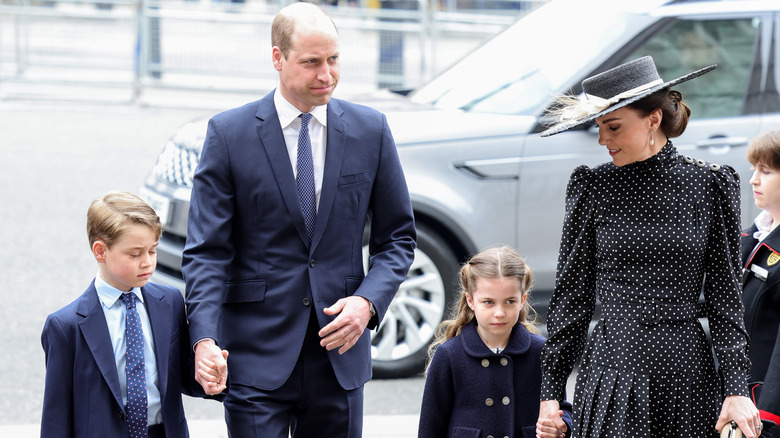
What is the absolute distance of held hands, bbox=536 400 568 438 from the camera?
3049 millimetres

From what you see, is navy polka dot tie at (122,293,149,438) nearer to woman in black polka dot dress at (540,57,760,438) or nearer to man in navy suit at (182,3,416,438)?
man in navy suit at (182,3,416,438)

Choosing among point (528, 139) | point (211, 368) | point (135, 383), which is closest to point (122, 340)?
point (135, 383)

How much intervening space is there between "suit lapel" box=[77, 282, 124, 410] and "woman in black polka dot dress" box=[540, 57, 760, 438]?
1.32 m

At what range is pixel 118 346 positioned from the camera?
3049 mm

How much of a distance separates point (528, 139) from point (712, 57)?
1.19 metres

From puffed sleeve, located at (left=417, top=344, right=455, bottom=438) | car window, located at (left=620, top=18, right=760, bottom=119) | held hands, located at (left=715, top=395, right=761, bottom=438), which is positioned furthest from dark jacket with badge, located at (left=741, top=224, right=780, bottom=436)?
car window, located at (left=620, top=18, right=760, bottom=119)

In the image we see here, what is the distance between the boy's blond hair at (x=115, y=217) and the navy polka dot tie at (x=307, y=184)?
430 mm

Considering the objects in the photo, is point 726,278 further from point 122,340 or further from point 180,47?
point 180,47

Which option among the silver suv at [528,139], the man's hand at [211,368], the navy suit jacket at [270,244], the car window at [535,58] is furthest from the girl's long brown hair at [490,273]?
the car window at [535,58]

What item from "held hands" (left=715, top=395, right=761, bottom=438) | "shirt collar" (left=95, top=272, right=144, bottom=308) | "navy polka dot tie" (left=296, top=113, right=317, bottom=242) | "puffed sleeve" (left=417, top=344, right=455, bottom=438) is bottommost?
"puffed sleeve" (left=417, top=344, right=455, bottom=438)

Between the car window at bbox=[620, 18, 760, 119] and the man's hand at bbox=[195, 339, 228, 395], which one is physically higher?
the car window at bbox=[620, 18, 760, 119]

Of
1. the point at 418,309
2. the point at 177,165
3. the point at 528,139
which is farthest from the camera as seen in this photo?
the point at 177,165

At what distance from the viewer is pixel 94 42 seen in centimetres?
1447

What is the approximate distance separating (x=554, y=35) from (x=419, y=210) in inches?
51.9
